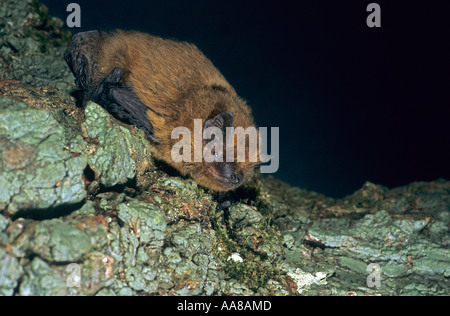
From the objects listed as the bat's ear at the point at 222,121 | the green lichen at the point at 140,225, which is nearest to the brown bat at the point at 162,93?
the bat's ear at the point at 222,121

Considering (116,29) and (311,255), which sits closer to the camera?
(311,255)

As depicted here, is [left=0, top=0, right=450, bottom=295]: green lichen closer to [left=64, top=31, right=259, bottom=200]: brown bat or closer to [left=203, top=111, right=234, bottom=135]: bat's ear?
[left=64, top=31, right=259, bottom=200]: brown bat

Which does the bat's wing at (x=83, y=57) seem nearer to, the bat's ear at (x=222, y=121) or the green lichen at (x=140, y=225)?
the green lichen at (x=140, y=225)

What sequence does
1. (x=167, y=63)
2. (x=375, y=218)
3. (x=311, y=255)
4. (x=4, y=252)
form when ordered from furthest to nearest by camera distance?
(x=375, y=218)
(x=167, y=63)
(x=311, y=255)
(x=4, y=252)

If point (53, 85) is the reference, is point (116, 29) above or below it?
Answer: above

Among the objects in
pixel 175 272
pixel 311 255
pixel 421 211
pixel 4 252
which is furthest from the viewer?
pixel 421 211

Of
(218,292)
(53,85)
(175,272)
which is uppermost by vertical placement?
(53,85)

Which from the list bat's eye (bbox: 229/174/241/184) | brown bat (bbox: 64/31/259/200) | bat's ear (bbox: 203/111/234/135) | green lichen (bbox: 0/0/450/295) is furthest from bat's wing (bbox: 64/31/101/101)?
bat's eye (bbox: 229/174/241/184)

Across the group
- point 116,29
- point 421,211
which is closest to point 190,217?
point 116,29

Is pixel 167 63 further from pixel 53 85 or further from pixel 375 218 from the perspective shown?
pixel 375 218
